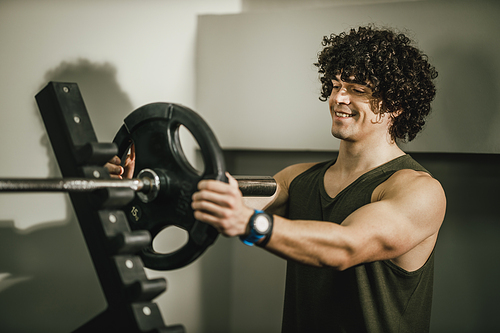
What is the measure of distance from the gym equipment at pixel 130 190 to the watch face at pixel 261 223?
89 millimetres

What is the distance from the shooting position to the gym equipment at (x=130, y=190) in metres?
0.80

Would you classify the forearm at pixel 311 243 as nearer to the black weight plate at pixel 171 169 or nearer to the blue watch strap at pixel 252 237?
the blue watch strap at pixel 252 237

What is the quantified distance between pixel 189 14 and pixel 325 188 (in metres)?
1.01

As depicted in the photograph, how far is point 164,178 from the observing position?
921 mm

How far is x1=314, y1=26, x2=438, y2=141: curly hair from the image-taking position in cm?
147

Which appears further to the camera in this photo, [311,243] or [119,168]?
[119,168]

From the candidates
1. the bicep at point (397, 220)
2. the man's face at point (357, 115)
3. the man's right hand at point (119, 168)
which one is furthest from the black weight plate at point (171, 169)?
the man's face at point (357, 115)

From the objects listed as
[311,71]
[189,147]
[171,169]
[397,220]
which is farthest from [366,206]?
[189,147]

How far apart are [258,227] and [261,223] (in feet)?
0.04

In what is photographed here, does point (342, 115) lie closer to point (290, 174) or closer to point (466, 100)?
point (290, 174)

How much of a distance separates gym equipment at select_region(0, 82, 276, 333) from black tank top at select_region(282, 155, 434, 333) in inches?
21.8

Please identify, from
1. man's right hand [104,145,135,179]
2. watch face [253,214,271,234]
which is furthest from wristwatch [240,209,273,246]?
man's right hand [104,145,135,179]

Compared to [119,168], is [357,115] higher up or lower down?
higher up

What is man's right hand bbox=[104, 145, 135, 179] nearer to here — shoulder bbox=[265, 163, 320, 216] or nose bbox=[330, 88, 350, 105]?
shoulder bbox=[265, 163, 320, 216]
